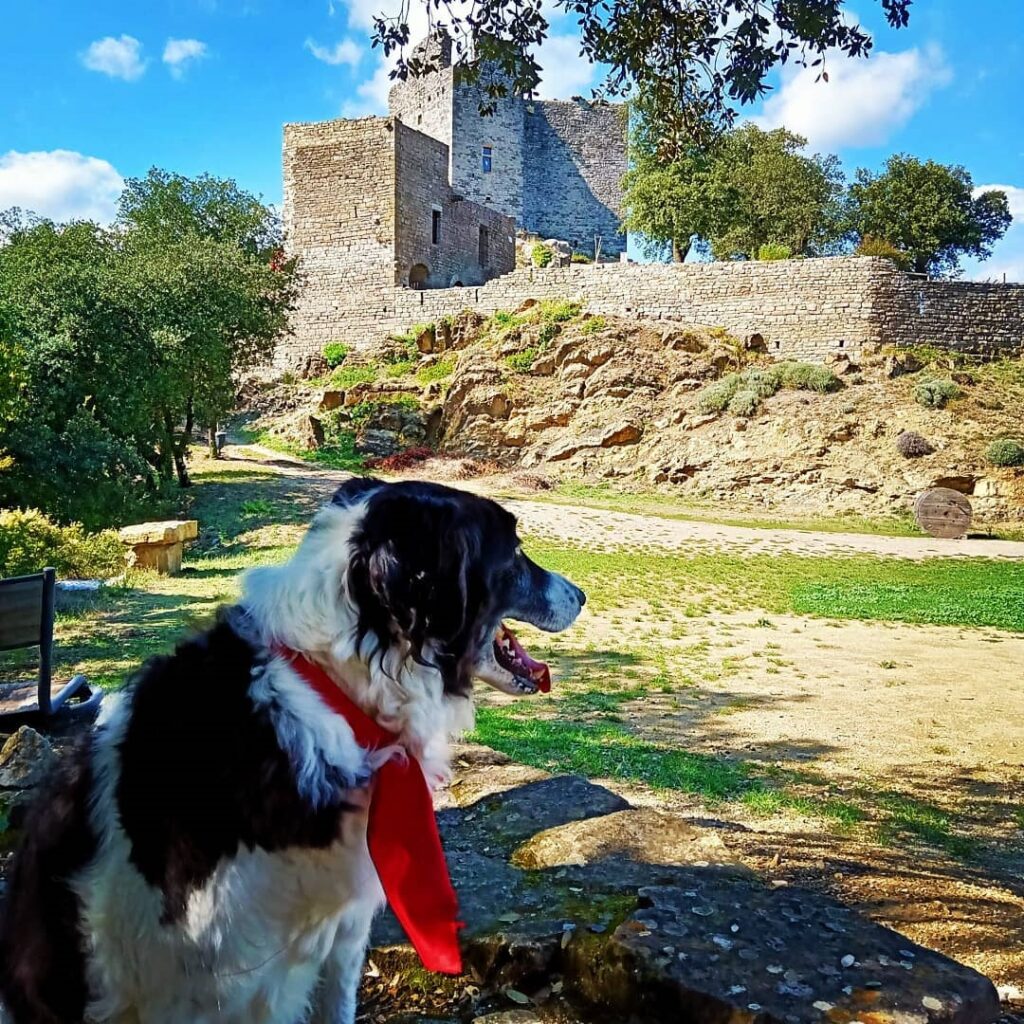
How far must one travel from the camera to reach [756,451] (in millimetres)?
23203

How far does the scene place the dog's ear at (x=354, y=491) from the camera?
6.04ft

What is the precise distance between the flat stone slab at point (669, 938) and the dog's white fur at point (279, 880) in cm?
50

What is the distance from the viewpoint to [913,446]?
21953mm

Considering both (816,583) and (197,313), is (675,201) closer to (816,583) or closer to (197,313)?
(197,313)

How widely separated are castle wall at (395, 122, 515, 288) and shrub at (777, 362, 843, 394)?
16.9 m

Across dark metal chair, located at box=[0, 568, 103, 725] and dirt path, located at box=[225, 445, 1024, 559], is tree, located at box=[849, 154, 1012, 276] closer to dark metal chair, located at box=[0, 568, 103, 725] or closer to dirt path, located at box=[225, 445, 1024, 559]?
dirt path, located at box=[225, 445, 1024, 559]

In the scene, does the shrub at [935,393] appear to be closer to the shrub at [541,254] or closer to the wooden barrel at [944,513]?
the wooden barrel at [944,513]

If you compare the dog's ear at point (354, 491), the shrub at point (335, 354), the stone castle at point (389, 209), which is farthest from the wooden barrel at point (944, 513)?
the shrub at point (335, 354)

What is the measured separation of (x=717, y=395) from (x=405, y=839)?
24.6m

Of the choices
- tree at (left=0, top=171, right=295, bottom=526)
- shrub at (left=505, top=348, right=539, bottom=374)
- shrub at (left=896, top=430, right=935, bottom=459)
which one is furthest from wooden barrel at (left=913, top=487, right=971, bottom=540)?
tree at (left=0, top=171, right=295, bottom=526)

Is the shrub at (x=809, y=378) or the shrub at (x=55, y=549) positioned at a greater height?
the shrub at (x=809, y=378)

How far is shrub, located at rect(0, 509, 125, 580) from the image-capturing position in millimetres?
10062

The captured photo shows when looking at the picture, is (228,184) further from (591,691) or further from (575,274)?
(591,691)

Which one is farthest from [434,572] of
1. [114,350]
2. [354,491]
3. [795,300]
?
[795,300]
